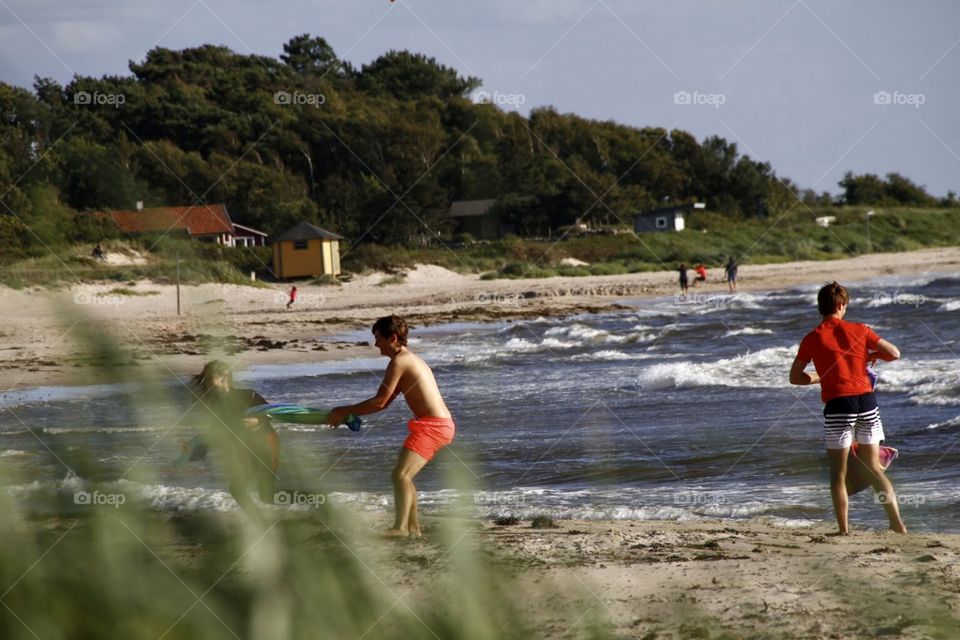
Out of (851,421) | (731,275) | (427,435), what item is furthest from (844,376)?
(731,275)

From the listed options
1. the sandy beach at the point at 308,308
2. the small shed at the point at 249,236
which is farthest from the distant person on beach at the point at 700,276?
the small shed at the point at 249,236

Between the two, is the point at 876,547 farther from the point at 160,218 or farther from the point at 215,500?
the point at 160,218

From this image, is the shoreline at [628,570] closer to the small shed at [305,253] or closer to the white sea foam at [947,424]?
the white sea foam at [947,424]

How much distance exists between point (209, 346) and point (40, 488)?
0.63 metres

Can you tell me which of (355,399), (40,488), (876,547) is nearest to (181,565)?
(40,488)

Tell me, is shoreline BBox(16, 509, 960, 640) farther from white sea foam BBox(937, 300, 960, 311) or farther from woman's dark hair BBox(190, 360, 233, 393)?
white sea foam BBox(937, 300, 960, 311)

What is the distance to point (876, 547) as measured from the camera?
584 cm

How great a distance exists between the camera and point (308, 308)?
3447 cm

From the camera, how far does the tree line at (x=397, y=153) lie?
157 feet

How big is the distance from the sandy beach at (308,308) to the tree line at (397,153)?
5581mm

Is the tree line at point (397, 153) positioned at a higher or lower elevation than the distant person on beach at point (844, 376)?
higher

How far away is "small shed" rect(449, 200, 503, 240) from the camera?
180 feet

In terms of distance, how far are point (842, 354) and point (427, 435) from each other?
2.26 m

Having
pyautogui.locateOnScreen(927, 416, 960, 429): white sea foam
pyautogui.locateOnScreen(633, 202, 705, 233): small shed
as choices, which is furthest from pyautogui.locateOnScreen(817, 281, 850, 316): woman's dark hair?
pyautogui.locateOnScreen(633, 202, 705, 233): small shed
